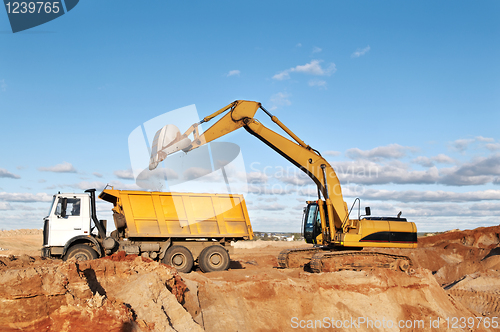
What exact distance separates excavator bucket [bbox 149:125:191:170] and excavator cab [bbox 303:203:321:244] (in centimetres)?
706

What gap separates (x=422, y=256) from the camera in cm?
2788

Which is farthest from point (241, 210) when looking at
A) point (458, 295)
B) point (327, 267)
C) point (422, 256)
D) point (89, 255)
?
point (422, 256)

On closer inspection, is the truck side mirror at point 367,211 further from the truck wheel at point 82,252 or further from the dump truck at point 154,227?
the truck wheel at point 82,252

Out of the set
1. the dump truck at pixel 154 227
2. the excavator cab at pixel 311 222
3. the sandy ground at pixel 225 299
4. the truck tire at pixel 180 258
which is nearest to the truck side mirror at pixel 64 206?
the dump truck at pixel 154 227

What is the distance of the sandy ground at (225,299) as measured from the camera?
6789 millimetres

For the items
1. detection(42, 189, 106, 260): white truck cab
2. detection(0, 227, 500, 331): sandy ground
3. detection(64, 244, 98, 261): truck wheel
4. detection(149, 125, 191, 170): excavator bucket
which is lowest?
detection(0, 227, 500, 331): sandy ground

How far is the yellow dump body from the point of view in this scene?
46.8 ft

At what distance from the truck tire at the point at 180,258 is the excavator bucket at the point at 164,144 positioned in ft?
11.8

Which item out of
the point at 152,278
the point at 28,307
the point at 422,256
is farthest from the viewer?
the point at 422,256

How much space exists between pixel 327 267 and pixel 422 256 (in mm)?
16657

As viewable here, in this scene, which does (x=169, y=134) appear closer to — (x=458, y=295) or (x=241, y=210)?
(x=241, y=210)

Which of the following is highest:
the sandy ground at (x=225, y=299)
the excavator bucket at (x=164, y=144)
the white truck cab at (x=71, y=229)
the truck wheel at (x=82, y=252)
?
the excavator bucket at (x=164, y=144)

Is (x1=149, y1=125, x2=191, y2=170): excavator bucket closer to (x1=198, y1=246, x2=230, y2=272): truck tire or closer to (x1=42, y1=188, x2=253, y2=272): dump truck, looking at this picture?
(x1=42, y1=188, x2=253, y2=272): dump truck

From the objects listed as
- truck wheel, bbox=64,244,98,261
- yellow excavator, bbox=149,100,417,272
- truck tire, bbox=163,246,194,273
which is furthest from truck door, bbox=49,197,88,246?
yellow excavator, bbox=149,100,417,272
